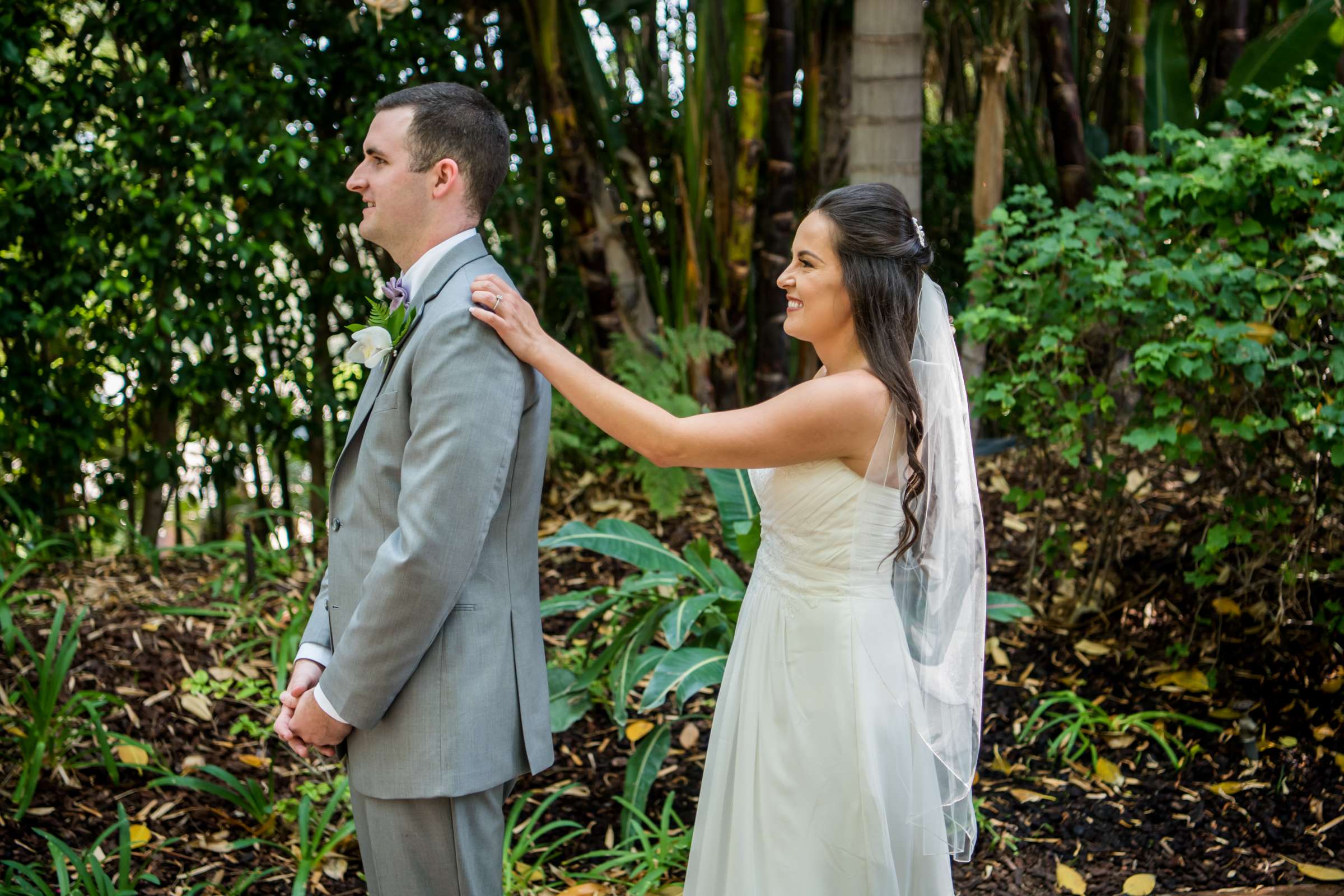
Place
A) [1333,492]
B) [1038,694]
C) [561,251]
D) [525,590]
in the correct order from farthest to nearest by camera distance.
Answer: [561,251] < [1038,694] < [1333,492] < [525,590]

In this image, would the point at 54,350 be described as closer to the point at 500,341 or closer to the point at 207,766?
the point at 207,766

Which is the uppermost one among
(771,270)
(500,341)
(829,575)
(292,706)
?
(771,270)

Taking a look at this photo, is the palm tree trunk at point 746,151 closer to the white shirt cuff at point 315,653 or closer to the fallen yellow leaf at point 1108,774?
the fallen yellow leaf at point 1108,774

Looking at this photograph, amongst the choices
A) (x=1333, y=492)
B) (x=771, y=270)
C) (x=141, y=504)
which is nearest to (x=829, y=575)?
(x=1333, y=492)

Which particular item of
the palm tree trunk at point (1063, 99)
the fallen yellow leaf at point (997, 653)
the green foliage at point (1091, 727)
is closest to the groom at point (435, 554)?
the green foliage at point (1091, 727)

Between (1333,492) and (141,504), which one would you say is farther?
(141,504)

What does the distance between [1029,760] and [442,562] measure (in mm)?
2443

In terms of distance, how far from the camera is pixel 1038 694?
370 cm

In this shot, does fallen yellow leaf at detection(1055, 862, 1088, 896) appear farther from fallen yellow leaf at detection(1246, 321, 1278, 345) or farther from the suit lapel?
the suit lapel

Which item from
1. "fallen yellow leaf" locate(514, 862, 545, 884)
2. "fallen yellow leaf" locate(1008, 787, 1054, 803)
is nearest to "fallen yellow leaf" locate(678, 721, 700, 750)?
"fallen yellow leaf" locate(514, 862, 545, 884)

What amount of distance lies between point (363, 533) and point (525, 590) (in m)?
0.30

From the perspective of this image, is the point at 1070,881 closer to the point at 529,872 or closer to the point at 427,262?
the point at 529,872

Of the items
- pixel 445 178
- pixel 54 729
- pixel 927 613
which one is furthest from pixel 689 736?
pixel 445 178

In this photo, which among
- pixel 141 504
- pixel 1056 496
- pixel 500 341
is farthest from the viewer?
pixel 141 504
